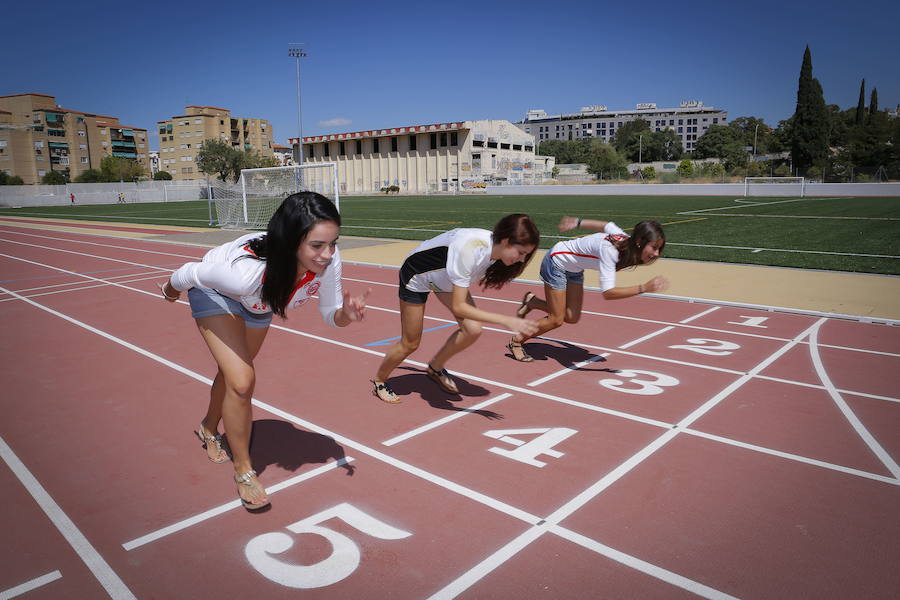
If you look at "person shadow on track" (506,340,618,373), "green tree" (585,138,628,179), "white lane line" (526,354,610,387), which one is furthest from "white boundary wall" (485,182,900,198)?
"white lane line" (526,354,610,387)

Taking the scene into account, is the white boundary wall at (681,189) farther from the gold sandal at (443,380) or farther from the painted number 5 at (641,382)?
the gold sandal at (443,380)

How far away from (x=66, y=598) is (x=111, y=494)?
1.06 m

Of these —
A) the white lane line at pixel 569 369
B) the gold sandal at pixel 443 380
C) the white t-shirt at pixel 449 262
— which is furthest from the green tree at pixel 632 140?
the white t-shirt at pixel 449 262

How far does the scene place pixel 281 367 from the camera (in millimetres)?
6629

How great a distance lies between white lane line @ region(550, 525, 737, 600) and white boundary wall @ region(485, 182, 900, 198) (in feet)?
163

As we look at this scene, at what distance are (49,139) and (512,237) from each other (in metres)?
128

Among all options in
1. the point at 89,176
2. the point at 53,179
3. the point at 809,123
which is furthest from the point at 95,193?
the point at 809,123

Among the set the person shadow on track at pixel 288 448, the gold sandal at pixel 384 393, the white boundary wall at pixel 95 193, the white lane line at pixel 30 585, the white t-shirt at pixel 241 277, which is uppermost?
the white boundary wall at pixel 95 193

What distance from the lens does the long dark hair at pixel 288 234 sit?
3.23 meters

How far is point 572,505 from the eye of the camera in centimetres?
372

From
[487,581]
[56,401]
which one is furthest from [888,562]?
[56,401]

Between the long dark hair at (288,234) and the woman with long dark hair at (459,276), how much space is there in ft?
4.26

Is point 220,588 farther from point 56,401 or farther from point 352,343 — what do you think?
point 352,343

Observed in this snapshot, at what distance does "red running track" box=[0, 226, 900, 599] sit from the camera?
3105 millimetres
